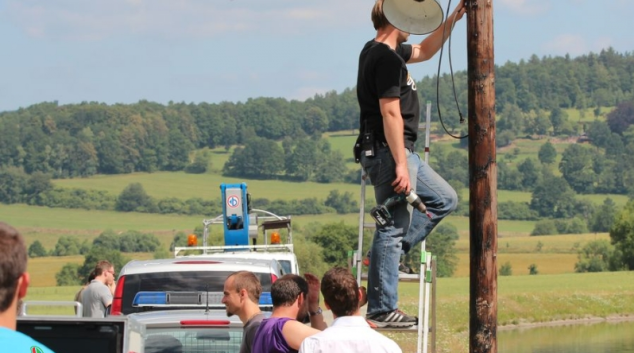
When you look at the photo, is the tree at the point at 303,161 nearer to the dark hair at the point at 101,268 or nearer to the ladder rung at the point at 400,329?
the dark hair at the point at 101,268

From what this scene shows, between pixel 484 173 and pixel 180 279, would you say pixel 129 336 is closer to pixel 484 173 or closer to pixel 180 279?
pixel 484 173

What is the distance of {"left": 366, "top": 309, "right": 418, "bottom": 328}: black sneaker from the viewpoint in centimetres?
802

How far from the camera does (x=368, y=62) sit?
317 inches

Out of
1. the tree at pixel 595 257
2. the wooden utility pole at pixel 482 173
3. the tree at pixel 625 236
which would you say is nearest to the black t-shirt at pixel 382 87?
the wooden utility pole at pixel 482 173

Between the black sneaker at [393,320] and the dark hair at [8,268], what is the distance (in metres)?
4.75

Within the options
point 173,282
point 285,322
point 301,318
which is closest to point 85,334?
point 285,322

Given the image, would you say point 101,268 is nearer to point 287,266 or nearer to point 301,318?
point 287,266

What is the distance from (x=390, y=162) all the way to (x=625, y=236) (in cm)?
9604

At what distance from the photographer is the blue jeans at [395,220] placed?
8055 millimetres

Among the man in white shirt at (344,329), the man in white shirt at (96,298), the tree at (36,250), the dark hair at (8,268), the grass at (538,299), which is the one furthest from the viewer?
the tree at (36,250)

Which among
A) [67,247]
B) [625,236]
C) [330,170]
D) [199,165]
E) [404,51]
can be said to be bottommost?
[67,247]

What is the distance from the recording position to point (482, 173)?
8469mm

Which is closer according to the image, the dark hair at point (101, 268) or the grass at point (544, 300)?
the dark hair at point (101, 268)

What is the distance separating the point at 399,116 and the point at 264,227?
1447 centimetres
